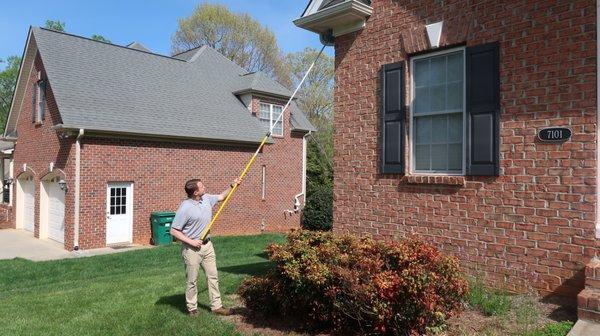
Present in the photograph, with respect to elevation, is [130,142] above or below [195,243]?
above

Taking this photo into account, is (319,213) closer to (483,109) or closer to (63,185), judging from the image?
(63,185)

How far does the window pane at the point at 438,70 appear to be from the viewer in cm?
623

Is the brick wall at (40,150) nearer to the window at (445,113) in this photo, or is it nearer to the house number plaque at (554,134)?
the window at (445,113)

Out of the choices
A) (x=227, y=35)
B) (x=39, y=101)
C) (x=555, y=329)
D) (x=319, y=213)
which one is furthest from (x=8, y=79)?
(x=555, y=329)

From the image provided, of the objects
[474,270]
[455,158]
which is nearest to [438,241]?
[474,270]

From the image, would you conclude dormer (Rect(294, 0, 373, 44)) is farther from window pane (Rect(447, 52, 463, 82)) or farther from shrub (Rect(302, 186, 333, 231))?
shrub (Rect(302, 186, 333, 231))

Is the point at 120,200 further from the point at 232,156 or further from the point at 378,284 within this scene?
the point at 378,284

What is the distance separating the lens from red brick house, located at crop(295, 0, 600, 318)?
4996mm

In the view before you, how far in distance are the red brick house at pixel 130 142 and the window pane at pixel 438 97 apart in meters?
11.3

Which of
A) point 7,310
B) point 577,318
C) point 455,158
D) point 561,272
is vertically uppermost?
point 455,158

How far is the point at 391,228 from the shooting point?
668 cm

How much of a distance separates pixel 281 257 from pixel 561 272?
118 inches

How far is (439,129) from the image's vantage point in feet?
20.5

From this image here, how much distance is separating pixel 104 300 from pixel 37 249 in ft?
31.4
